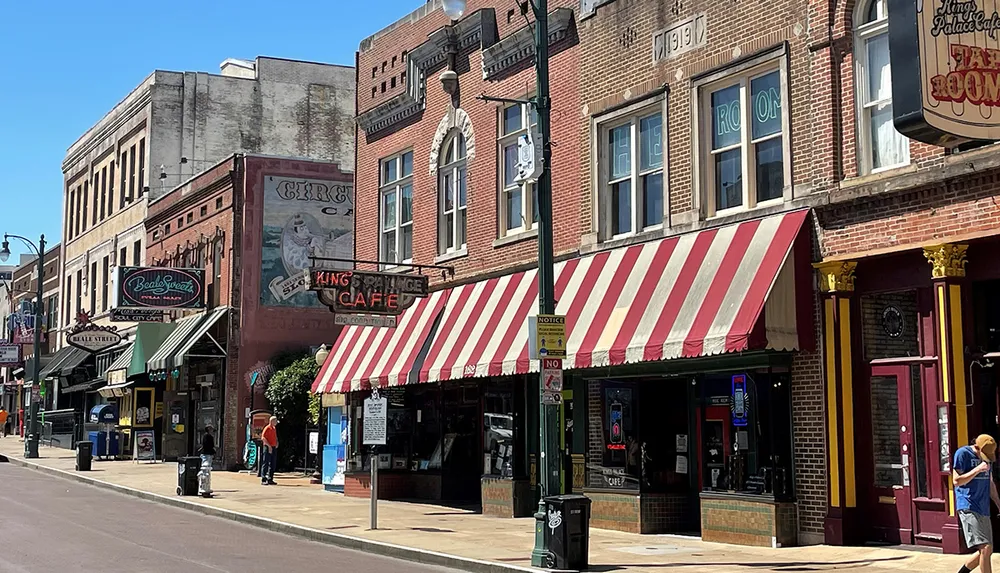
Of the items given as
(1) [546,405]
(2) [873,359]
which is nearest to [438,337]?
(1) [546,405]

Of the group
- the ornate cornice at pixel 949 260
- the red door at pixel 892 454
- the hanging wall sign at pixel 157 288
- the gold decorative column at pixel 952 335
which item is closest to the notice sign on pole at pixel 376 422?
the red door at pixel 892 454

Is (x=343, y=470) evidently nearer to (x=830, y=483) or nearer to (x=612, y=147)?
(x=612, y=147)

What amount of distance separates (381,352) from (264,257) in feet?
39.3

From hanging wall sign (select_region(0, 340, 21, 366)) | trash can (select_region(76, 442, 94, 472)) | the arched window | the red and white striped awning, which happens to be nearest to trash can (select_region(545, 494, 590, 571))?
the red and white striped awning

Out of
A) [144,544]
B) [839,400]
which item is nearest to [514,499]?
Result: [144,544]

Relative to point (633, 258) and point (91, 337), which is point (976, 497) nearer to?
point (633, 258)

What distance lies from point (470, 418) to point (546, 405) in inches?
379

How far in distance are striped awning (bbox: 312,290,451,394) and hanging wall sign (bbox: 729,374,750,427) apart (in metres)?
7.93

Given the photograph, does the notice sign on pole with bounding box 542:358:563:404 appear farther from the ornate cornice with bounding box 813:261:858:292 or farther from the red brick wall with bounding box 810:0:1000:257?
the red brick wall with bounding box 810:0:1000:257

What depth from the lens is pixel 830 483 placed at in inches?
584

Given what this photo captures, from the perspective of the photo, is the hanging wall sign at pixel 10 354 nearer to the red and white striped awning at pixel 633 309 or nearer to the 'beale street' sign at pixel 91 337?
the 'beale street' sign at pixel 91 337

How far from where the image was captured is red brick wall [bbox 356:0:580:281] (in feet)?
67.3

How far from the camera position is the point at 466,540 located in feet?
55.6

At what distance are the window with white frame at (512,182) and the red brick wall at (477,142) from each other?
191 mm
